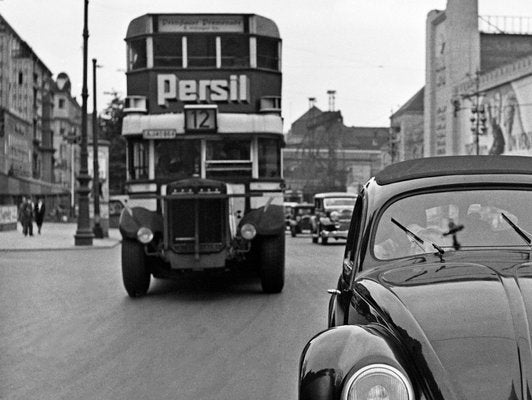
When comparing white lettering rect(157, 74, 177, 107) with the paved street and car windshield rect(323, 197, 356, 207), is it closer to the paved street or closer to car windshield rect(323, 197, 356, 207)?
the paved street

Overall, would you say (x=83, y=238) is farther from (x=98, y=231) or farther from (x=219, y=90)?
(x=219, y=90)

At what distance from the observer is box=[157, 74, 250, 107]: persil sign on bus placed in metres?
14.8

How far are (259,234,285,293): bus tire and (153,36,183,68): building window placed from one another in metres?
3.52

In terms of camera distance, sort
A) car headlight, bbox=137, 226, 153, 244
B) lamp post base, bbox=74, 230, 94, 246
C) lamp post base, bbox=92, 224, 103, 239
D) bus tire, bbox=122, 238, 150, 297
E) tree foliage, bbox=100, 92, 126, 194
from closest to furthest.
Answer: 1. car headlight, bbox=137, 226, 153, 244
2. bus tire, bbox=122, 238, 150, 297
3. lamp post base, bbox=74, 230, 94, 246
4. lamp post base, bbox=92, 224, 103, 239
5. tree foliage, bbox=100, 92, 126, 194

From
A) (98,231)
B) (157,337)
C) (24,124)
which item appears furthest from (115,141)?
(157,337)

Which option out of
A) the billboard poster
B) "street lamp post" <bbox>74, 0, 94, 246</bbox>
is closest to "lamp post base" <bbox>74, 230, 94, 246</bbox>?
"street lamp post" <bbox>74, 0, 94, 246</bbox>

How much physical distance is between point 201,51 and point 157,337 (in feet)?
22.2

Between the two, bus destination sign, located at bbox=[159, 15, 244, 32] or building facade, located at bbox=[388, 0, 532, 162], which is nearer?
bus destination sign, located at bbox=[159, 15, 244, 32]

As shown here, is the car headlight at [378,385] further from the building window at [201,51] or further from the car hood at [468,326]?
the building window at [201,51]

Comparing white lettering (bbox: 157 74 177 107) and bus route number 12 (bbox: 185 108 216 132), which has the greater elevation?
white lettering (bbox: 157 74 177 107)

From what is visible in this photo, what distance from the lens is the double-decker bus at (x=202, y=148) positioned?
1312cm

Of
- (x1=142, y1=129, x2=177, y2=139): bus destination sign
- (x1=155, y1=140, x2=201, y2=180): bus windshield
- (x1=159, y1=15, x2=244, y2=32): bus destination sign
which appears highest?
(x1=159, y1=15, x2=244, y2=32): bus destination sign

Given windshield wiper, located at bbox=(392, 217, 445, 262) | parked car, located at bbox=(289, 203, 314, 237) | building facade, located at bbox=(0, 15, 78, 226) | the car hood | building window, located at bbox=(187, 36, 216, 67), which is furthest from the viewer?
building facade, located at bbox=(0, 15, 78, 226)

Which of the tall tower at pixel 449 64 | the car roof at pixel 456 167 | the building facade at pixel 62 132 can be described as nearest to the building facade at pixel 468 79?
the tall tower at pixel 449 64
